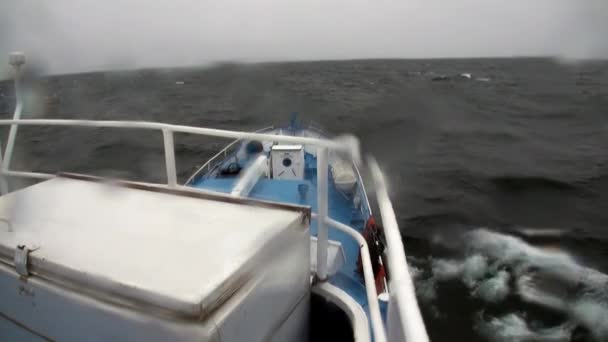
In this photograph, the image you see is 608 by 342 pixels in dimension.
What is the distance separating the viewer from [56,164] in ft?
47.4

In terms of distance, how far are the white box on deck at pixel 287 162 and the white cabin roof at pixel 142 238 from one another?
5.49 m

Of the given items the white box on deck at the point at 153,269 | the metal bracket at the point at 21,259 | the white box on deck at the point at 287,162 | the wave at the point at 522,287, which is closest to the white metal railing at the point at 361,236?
the white box on deck at the point at 153,269

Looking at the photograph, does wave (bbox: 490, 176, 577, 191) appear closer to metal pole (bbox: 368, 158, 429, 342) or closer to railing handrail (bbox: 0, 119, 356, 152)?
railing handrail (bbox: 0, 119, 356, 152)

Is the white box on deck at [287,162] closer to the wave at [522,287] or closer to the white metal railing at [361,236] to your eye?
the wave at [522,287]

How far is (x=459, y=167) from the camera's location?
13.9 m

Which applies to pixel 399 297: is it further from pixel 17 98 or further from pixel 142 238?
pixel 17 98

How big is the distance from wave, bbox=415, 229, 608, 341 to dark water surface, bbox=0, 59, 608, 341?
1.1 inches

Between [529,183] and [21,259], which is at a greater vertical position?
[21,259]

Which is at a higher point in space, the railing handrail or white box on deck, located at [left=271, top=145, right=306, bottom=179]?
the railing handrail

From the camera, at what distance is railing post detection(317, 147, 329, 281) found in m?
1.82

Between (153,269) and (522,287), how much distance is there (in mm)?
8137

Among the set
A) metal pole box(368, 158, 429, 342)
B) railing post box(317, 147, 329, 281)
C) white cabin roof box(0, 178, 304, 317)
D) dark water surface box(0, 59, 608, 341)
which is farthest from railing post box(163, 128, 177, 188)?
metal pole box(368, 158, 429, 342)

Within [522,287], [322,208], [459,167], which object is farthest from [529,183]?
[322,208]

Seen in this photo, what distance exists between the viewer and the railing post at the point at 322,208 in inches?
71.5
